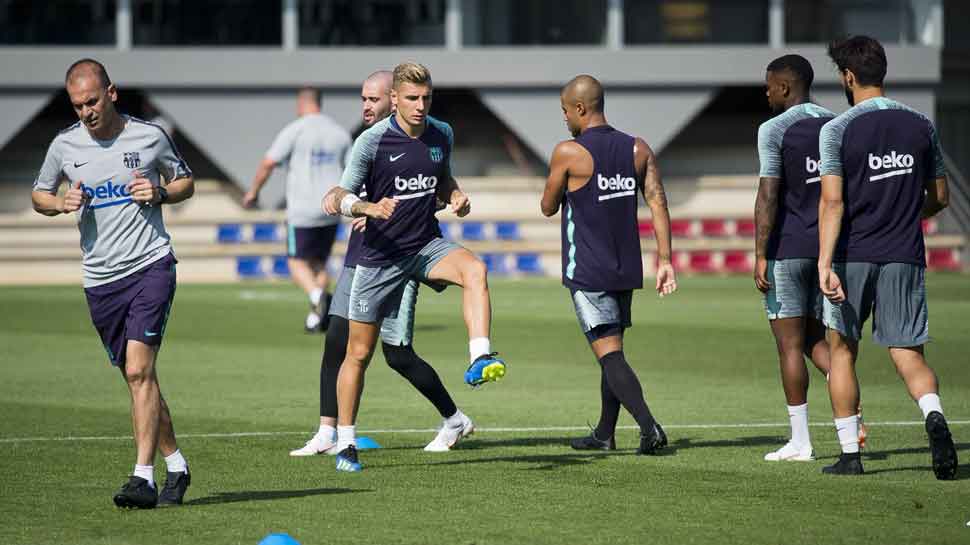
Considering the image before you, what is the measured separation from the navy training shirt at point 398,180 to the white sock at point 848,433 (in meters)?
2.46

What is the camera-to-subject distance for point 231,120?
108 feet

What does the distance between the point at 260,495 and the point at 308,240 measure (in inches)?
412

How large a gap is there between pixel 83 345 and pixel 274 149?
2.86 metres

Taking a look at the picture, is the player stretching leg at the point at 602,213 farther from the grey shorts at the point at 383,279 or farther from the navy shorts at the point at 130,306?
the navy shorts at the point at 130,306

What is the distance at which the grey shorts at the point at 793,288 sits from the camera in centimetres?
949

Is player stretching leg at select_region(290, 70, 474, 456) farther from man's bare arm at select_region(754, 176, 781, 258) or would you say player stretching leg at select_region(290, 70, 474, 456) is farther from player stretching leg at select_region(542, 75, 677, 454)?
man's bare arm at select_region(754, 176, 781, 258)

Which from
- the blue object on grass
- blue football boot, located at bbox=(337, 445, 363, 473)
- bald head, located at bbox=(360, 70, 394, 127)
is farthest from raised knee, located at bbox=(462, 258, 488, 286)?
the blue object on grass

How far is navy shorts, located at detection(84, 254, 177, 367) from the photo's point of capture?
8078 mm

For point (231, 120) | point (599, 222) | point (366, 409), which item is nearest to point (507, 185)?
point (231, 120)

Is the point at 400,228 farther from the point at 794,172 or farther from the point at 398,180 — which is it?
the point at 794,172

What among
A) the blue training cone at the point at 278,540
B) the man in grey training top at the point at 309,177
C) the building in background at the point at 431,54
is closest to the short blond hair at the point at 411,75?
the blue training cone at the point at 278,540

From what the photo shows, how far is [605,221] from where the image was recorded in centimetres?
998

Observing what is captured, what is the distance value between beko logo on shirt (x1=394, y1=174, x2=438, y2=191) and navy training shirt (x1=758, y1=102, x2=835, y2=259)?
5.96 ft

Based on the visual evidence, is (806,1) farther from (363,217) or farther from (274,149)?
(363,217)
